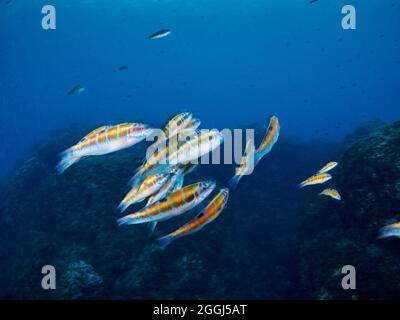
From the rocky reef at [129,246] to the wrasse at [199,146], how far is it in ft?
17.6

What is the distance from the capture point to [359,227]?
7.07m

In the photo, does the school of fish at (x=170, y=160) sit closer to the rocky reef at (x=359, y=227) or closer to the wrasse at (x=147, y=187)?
the wrasse at (x=147, y=187)

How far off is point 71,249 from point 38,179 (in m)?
8.84

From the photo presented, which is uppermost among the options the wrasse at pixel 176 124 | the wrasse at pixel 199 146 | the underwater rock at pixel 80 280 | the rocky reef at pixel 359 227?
the wrasse at pixel 176 124

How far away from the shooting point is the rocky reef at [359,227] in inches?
220

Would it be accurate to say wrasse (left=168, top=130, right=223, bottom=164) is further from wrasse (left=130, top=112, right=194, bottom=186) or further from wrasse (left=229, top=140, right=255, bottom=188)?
wrasse (left=229, top=140, right=255, bottom=188)

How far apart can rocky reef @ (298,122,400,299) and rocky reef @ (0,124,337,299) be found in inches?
49.9

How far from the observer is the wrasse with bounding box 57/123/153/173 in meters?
3.10

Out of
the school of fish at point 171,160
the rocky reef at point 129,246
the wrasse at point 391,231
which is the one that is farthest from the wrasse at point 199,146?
the rocky reef at point 129,246

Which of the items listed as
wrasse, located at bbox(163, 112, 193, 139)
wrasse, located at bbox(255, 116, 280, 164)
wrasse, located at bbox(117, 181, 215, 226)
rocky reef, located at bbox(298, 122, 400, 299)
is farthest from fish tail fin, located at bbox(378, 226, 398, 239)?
wrasse, located at bbox(163, 112, 193, 139)

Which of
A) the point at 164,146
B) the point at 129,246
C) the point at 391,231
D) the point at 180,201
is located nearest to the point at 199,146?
the point at 164,146

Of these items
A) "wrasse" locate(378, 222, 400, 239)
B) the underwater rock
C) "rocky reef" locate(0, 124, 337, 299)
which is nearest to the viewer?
"wrasse" locate(378, 222, 400, 239)

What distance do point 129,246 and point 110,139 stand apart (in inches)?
233
